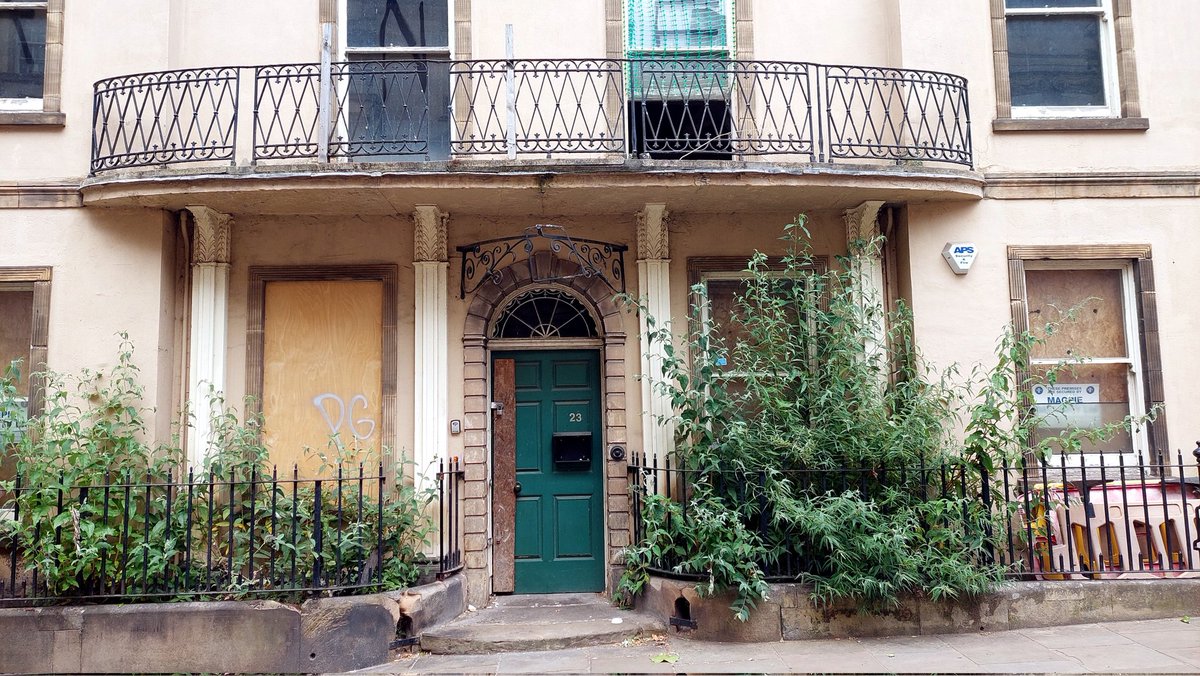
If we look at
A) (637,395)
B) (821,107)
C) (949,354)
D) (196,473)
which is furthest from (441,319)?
(949,354)

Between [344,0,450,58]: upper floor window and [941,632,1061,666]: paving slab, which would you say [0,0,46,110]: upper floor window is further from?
[941,632,1061,666]: paving slab

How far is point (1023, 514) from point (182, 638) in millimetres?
6488

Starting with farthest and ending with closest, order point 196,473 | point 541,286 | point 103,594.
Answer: point 541,286 < point 196,473 < point 103,594

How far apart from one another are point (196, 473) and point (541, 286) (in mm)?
3423

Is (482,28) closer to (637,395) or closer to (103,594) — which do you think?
(637,395)

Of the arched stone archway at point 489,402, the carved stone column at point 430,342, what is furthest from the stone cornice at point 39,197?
the arched stone archway at point 489,402

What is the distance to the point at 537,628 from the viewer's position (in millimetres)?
6566

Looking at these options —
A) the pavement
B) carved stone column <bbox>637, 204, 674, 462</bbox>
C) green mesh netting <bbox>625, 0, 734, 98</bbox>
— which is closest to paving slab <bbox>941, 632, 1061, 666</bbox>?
the pavement

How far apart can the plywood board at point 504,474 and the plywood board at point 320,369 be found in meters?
1.06

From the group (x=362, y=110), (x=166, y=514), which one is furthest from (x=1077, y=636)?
(x=362, y=110)

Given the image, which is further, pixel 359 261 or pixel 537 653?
pixel 359 261

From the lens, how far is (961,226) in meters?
7.55

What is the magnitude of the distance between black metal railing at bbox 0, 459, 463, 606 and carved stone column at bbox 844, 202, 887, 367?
12.9 ft

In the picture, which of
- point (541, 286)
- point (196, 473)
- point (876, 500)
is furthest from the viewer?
point (541, 286)
